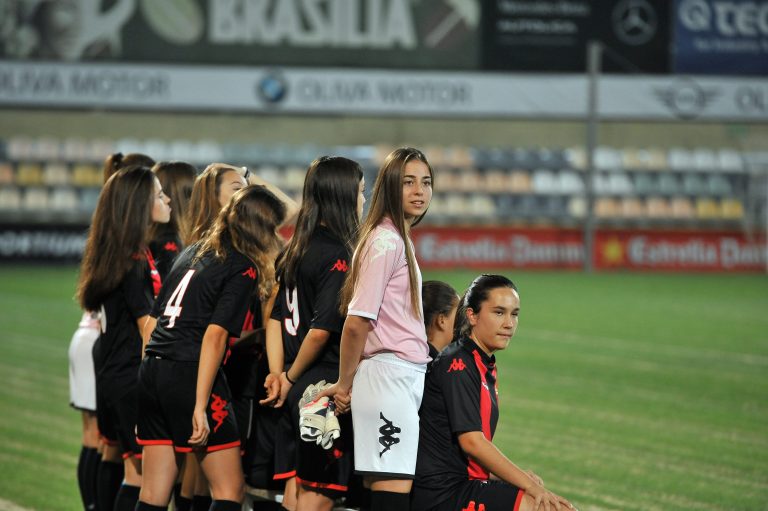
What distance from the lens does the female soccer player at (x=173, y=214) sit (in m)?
6.05

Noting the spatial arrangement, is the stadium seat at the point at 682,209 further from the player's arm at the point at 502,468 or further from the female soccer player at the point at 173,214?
the player's arm at the point at 502,468

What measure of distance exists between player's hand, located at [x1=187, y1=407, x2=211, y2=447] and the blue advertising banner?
83.3ft

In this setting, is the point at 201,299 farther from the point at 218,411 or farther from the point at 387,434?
the point at 387,434

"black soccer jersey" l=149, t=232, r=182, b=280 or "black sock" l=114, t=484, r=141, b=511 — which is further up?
"black soccer jersey" l=149, t=232, r=182, b=280

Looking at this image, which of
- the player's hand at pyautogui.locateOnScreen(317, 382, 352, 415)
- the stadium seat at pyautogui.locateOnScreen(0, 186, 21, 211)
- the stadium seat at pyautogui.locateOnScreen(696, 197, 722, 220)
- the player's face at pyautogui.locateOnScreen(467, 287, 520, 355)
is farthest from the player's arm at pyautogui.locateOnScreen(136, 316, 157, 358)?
the stadium seat at pyautogui.locateOnScreen(696, 197, 722, 220)

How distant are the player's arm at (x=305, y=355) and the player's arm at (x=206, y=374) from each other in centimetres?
30

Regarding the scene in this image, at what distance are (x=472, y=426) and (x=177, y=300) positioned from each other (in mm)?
1340

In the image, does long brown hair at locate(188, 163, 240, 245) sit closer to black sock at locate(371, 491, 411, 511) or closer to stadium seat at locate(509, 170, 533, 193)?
black sock at locate(371, 491, 411, 511)

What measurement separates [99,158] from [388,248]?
23627 mm

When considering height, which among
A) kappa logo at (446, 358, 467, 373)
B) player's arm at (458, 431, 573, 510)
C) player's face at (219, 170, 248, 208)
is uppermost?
player's face at (219, 170, 248, 208)

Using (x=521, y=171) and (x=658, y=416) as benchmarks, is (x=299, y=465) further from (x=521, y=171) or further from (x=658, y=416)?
(x=521, y=171)

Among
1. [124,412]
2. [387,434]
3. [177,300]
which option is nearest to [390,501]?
[387,434]

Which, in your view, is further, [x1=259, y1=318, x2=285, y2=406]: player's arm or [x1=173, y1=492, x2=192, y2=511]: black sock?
[x1=173, y1=492, x2=192, y2=511]: black sock

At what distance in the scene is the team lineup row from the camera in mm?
4609
